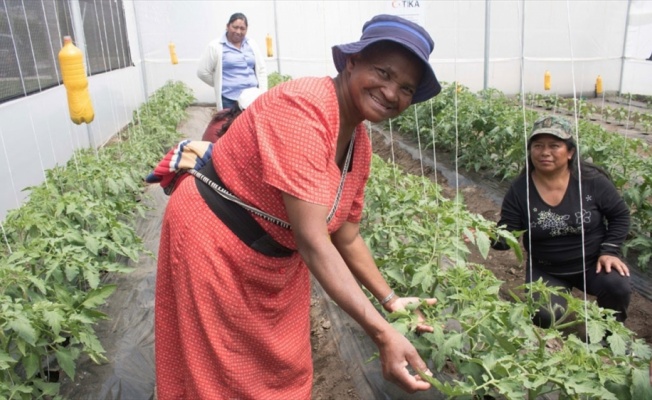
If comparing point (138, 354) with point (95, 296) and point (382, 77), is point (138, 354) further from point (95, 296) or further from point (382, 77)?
point (382, 77)

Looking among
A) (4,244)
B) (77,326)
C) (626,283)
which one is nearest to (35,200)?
(4,244)

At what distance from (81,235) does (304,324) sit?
136 centimetres

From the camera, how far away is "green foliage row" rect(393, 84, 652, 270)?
10.4ft

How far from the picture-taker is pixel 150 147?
505 cm

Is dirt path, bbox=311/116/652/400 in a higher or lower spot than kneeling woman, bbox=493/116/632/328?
lower

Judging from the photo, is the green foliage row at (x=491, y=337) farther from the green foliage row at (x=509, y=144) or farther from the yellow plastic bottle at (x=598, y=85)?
the yellow plastic bottle at (x=598, y=85)

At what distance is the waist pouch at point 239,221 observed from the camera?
130cm

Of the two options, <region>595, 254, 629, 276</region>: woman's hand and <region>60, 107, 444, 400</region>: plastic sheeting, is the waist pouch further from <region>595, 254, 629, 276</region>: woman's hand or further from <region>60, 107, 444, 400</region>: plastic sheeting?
<region>595, 254, 629, 276</region>: woman's hand

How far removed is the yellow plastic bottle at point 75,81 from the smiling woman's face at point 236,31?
3.80 ft

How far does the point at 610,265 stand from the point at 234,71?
312 centimetres

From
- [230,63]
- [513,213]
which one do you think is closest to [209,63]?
[230,63]

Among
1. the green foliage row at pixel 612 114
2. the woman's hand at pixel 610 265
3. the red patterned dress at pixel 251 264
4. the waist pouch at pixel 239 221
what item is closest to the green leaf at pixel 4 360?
the red patterned dress at pixel 251 264

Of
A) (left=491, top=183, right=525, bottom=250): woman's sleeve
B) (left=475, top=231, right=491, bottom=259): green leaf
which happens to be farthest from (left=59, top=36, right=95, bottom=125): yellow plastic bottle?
(left=475, top=231, right=491, bottom=259): green leaf

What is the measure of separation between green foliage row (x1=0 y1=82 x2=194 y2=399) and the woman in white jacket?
47.8 inches
